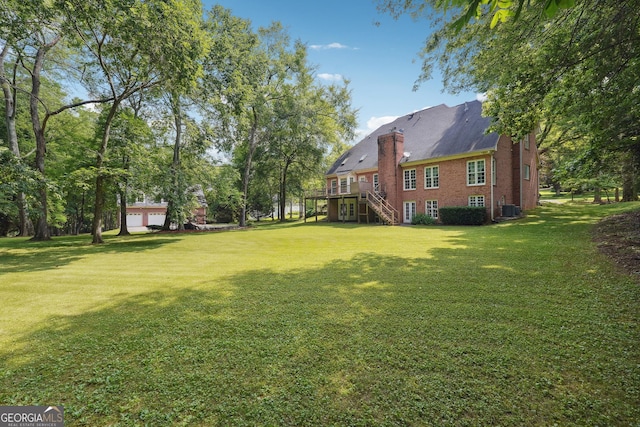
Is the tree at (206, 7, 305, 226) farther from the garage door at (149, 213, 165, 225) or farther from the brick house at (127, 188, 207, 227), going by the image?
the garage door at (149, 213, 165, 225)

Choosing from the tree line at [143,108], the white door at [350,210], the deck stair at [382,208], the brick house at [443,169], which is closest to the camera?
the tree line at [143,108]

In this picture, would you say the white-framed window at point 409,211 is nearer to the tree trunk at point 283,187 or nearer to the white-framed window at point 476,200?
the white-framed window at point 476,200

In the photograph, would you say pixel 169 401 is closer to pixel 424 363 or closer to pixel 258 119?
pixel 424 363

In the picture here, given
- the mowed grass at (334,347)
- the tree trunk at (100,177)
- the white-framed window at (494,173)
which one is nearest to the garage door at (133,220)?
the tree trunk at (100,177)

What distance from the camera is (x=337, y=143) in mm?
33000

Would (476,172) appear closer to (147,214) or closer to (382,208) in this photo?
(382,208)

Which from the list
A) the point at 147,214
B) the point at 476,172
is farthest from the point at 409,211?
the point at 147,214

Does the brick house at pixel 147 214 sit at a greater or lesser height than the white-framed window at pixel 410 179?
lesser

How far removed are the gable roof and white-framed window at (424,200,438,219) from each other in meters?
3.39

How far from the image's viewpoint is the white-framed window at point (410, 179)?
23011 mm

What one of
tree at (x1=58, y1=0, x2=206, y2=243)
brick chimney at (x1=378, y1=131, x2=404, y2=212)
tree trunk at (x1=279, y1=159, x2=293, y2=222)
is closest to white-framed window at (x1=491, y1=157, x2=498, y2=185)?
brick chimney at (x1=378, y1=131, x2=404, y2=212)

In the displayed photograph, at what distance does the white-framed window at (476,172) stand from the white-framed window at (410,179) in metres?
4.18

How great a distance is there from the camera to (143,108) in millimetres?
20516

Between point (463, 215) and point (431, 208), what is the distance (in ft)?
11.0
